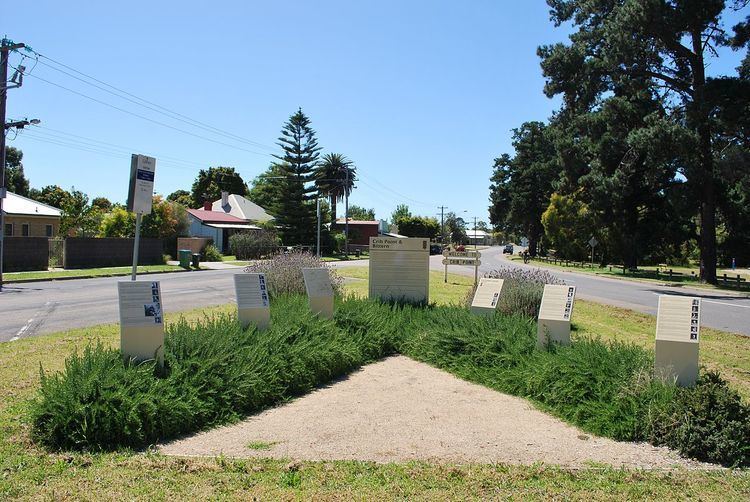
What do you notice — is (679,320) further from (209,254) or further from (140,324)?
(209,254)

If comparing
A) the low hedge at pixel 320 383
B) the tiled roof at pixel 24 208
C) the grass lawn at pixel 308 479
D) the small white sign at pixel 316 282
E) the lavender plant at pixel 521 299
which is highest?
the tiled roof at pixel 24 208

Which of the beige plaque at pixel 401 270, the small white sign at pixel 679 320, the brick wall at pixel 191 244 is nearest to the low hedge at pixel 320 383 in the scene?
the small white sign at pixel 679 320

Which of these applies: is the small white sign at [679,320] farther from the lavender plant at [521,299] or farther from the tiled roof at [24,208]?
the tiled roof at [24,208]

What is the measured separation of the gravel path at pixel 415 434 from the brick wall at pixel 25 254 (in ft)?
87.2

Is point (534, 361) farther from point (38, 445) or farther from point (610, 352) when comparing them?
point (38, 445)

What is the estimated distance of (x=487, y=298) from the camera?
35.7 ft

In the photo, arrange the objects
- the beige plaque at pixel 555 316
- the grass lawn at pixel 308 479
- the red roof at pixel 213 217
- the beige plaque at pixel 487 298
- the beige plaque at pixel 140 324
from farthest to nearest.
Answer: the red roof at pixel 213 217 < the beige plaque at pixel 487 298 < the beige plaque at pixel 555 316 < the beige plaque at pixel 140 324 < the grass lawn at pixel 308 479

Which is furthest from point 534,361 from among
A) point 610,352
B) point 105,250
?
point 105,250

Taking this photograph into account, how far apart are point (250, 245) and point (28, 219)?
50.0 feet

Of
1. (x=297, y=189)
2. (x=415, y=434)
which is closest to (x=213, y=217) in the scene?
(x=297, y=189)

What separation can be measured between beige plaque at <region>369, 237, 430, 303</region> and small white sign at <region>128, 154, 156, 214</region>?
265 inches

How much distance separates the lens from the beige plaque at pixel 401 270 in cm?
1417

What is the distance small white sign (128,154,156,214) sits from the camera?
8008mm

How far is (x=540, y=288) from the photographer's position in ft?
43.6
